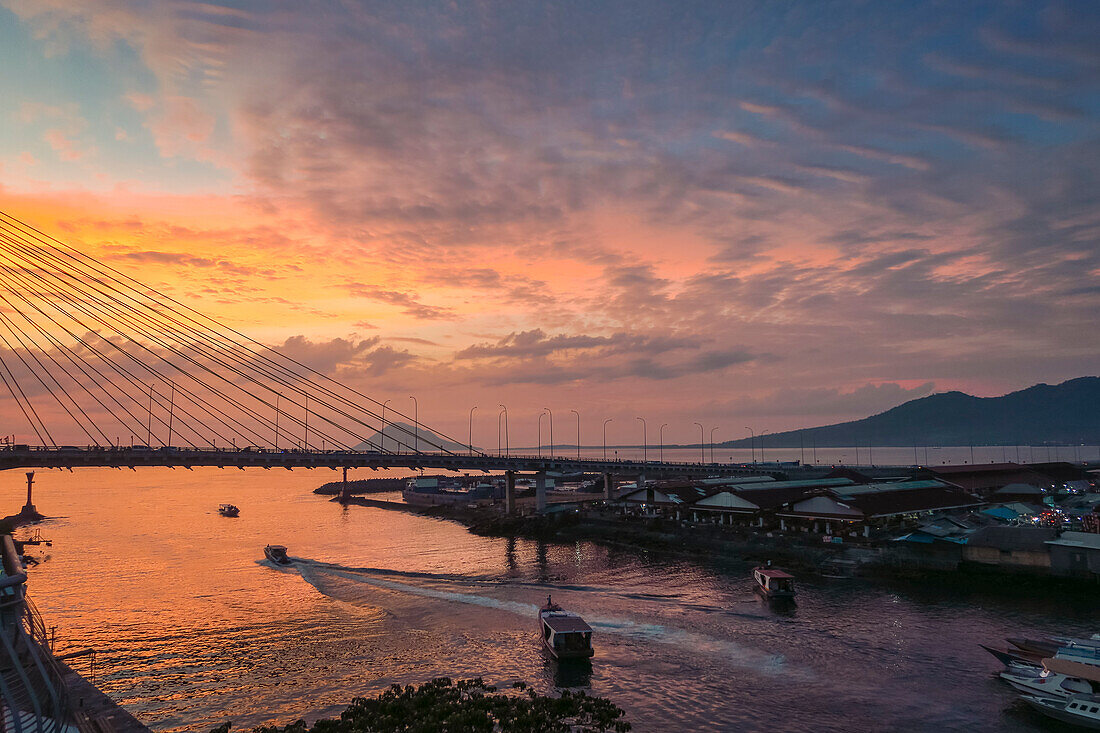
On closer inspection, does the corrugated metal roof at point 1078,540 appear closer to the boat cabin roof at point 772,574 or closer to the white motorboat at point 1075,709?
the boat cabin roof at point 772,574

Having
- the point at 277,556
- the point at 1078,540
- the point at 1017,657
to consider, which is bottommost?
the point at 277,556

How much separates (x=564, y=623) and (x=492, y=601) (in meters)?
13.7

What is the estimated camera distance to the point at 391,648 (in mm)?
35125

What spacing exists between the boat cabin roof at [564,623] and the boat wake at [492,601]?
3.47 meters

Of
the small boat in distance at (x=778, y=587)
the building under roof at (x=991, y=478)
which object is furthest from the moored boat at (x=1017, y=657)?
the building under roof at (x=991, y=478)

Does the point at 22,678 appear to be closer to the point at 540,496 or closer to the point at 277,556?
the point at 277,556

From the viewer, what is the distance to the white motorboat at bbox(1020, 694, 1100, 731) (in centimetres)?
2395

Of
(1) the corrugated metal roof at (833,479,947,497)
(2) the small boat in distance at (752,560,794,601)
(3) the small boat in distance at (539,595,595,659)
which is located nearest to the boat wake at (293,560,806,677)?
(3) the small boat in distance at (539,595,595,659)

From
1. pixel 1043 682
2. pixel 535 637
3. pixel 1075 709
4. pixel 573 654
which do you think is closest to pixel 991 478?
pixel 1043 682

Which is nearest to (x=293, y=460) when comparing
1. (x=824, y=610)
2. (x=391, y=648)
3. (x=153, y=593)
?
(x=153, y=593)

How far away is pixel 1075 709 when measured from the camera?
2430 centimetres

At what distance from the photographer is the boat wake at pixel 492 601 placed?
31588mm

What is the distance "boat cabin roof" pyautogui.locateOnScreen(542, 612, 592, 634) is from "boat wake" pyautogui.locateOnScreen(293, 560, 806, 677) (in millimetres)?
3471

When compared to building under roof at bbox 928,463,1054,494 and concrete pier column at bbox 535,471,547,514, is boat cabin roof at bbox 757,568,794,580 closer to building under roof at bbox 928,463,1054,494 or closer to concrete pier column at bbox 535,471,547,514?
concrete pier column at bbox 535,471,547,514
